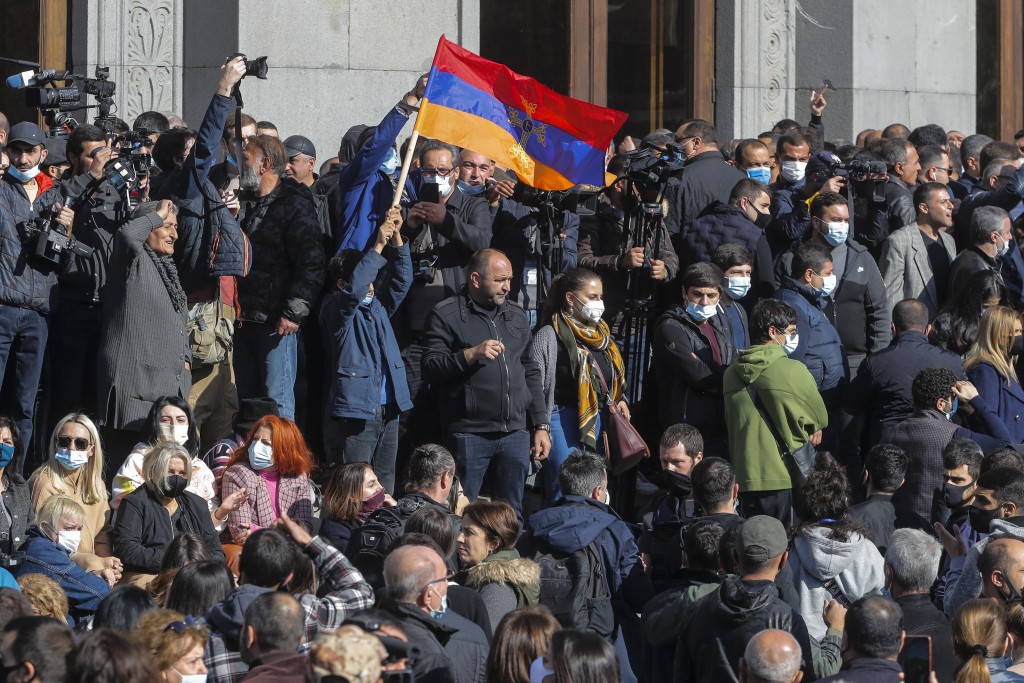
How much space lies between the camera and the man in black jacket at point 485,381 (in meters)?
9.88

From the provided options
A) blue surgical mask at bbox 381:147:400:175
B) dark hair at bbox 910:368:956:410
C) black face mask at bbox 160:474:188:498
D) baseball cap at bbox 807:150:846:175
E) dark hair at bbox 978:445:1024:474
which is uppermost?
baseball cap at bbox 807:150:846:175

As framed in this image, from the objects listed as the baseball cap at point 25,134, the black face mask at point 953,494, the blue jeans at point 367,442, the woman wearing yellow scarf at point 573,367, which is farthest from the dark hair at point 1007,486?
the baseball cap at point 25,134

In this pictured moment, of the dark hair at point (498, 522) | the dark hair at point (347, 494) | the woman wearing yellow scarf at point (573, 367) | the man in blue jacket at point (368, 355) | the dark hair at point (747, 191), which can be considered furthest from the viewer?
the dark hair at point (747, 191)

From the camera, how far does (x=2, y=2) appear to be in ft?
46.6

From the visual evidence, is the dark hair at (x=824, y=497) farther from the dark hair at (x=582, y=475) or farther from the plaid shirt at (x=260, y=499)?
the plaid shirt at (x=260, y=499)

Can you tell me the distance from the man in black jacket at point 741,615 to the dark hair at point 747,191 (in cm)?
477

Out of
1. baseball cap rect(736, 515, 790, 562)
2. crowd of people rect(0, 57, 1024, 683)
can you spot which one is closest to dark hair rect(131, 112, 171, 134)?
crowd of people rect(0, 57, 1024, 683)

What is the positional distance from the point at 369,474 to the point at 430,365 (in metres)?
1.70

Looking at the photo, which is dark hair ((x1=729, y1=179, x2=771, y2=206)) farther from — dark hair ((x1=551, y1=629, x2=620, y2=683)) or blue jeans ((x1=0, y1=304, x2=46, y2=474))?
dark hair ((x1=551, y1=629, x2=620, y2=683))

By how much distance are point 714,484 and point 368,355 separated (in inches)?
112

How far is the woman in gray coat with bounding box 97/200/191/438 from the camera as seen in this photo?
968 centimetres

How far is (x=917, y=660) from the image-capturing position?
19.5 feet

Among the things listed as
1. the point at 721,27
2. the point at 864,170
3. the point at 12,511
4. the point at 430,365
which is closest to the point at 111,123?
the point at 430,365

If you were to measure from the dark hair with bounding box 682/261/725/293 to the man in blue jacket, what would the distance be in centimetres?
164
